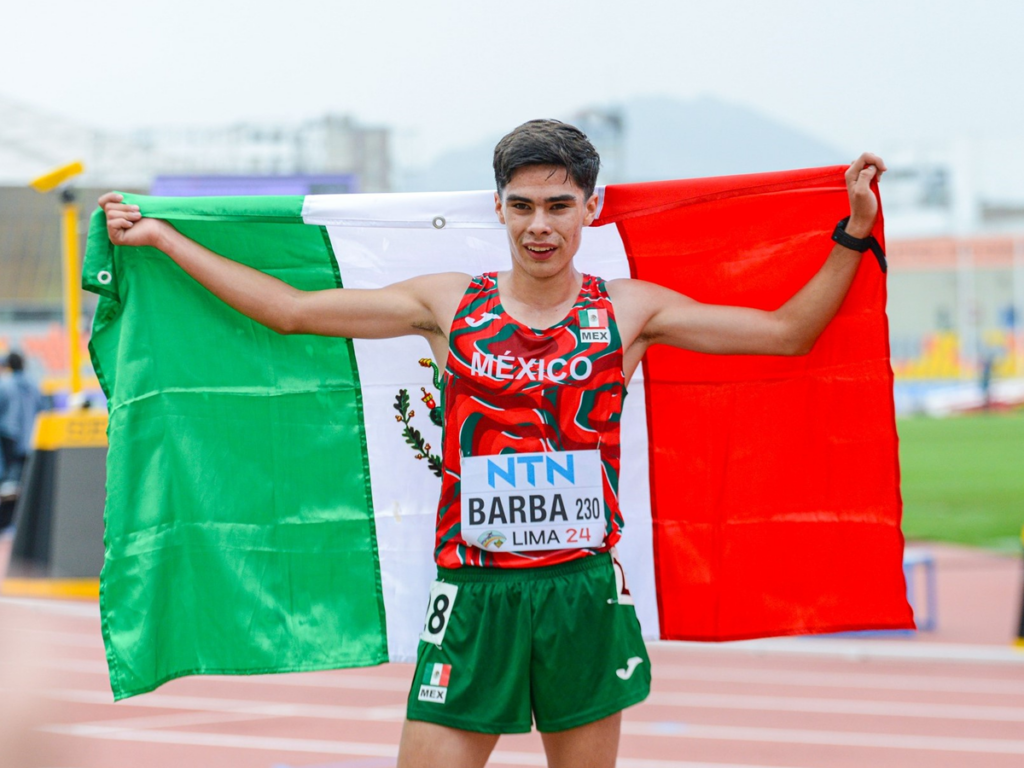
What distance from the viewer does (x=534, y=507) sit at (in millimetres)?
2781

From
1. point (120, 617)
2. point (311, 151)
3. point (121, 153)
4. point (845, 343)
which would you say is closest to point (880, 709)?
point (845, 343)

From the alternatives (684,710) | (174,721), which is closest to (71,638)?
(174,721)

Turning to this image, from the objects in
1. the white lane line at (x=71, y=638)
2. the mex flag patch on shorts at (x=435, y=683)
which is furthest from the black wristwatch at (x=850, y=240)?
the white lane line at (x=71, y=638)

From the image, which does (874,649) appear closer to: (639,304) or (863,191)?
(863,191)

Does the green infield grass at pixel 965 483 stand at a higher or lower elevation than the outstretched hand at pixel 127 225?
lower

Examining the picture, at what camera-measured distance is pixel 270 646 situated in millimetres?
3447

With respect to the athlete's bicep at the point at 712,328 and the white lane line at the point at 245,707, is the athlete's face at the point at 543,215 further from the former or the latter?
the white lane line at the point at 245,707

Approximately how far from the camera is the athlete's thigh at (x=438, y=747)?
272cm

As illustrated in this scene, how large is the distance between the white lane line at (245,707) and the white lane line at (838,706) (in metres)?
1.40

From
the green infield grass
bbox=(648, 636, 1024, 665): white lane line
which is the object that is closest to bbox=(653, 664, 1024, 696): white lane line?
bbox=(648, 636, 1024, 665): white lane line

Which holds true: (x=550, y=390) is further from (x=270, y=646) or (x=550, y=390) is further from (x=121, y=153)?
(x=121, y=153)

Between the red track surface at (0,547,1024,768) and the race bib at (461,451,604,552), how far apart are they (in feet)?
6.52

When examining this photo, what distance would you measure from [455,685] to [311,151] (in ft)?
146

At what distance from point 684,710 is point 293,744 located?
6.23 feet
